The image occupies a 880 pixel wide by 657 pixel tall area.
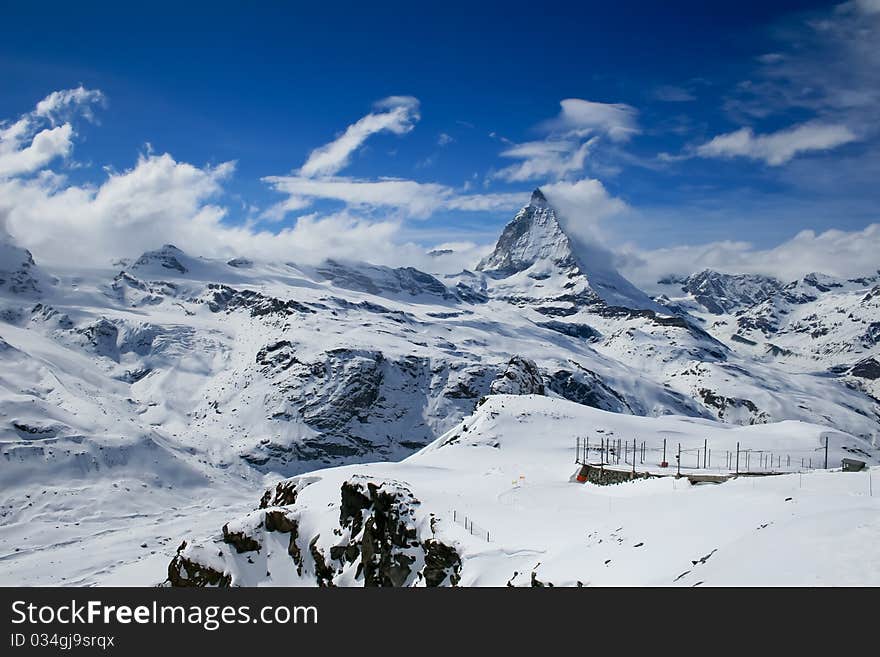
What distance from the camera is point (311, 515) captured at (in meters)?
63.3

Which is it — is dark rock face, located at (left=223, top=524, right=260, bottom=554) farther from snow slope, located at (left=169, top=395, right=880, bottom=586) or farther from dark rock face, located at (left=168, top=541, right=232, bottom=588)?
dark rock face, located at (left=168, top=541, right=232, bottom=588)

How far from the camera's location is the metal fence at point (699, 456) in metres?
93.2

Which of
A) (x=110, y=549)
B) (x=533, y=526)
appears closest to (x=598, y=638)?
(x=533, y=526)

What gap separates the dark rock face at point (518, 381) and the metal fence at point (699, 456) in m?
53.0

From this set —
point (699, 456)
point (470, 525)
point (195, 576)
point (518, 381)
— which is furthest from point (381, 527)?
point (518, 381)

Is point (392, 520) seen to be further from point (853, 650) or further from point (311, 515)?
point (853, 650)

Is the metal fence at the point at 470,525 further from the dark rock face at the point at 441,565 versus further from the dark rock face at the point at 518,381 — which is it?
the dark rock face at the point at 518,381

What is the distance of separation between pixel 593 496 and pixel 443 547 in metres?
21.3

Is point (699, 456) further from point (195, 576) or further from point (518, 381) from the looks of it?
point (195, 576)

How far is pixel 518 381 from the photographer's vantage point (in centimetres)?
16725

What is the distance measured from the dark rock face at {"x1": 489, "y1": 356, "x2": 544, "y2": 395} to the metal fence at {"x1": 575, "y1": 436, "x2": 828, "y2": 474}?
53.0 m

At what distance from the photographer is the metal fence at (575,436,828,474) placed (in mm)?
93250

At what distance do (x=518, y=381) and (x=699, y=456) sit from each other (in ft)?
225

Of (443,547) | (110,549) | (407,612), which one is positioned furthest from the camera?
(110,549)
